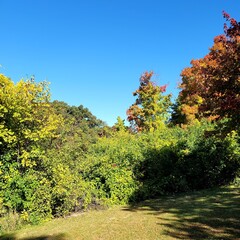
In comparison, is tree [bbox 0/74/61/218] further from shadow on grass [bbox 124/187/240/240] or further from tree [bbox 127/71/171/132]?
tree [bbox 127/71/171/132]

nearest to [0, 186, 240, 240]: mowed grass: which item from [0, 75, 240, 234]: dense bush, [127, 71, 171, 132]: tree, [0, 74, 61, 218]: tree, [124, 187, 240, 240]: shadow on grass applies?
[124, 187, 240, 240]: shadow on grass

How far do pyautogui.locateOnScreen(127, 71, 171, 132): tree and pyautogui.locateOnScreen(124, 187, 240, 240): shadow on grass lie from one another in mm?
19827

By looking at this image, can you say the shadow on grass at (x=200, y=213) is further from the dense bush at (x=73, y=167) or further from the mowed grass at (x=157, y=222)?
the dense bush at (x=73, y=167)

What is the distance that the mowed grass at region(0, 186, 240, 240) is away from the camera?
5781mm

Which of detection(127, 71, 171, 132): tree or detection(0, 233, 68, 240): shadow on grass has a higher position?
detection(127, 71, 171, 132): tree

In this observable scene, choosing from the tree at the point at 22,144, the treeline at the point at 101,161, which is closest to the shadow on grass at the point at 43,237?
the treeline at the point at 101,161

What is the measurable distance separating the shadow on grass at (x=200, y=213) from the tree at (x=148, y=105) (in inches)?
781

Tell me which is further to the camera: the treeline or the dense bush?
the dense bush

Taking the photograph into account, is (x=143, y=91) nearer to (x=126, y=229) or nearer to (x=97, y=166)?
(x=97, y=166)

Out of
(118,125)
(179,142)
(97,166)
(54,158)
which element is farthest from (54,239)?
(118,125)

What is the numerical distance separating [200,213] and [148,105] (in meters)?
23.4

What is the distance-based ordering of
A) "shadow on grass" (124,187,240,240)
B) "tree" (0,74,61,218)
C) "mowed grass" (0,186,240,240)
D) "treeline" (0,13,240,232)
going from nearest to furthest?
"shadow on grass" (124,187,240,240) < "mowed grass" (0,186,240,240) < "treeline" (0,13,240,232) < "tree" (0,74,61,218)

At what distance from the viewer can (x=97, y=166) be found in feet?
34.7

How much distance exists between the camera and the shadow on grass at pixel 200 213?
220 inches
